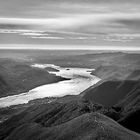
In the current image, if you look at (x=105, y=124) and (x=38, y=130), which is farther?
(x=38, y=130)

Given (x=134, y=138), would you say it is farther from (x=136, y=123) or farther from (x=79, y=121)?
(x=136, y=123)

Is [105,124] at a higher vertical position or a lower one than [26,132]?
higher

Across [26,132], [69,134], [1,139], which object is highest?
[69,134]

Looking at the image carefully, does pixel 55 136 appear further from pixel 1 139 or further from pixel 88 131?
pixel 1 139

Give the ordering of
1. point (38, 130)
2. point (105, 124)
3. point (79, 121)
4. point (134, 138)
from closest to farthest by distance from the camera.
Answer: point (134, 138)
point (105, 124)
point (79, 121)
point (38, 130)

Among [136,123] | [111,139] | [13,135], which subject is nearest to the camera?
[111,139]

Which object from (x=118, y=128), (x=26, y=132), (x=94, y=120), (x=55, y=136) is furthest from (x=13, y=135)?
(x=118, y=128)

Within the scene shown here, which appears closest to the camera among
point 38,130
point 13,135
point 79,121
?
point 79,121

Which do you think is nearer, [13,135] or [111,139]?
[111,139]

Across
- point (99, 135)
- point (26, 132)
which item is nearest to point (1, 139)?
point (26, 132)
